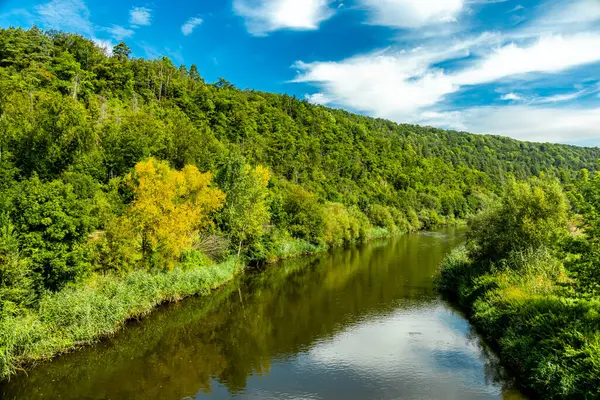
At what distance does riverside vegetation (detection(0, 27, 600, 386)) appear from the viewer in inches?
803

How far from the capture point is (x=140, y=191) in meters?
29.2

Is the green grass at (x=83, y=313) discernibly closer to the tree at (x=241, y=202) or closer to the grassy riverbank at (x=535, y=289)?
the tree at (x=241, y=202)

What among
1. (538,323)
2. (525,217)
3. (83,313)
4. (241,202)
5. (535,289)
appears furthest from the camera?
(241,202)

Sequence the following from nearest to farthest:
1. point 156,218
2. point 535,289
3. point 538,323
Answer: point 538,323 < point 535,289 < point 156,218

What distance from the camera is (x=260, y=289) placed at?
35.6 metres

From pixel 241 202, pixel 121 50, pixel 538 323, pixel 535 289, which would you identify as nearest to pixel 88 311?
pixel 241 202

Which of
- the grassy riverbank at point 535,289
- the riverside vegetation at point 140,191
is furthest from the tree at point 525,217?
the riverside vegetation at point 140,191

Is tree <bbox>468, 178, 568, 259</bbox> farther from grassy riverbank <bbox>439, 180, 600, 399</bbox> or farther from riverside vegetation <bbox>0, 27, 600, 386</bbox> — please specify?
riverside vegetation <bbox>0, 27, 600, 386</bbox>

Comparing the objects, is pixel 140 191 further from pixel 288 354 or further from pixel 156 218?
pixel 288 354

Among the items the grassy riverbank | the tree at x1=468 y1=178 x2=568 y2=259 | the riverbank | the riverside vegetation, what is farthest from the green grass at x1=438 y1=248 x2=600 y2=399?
the riverbank

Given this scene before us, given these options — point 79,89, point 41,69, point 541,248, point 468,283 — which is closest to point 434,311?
point 468,283

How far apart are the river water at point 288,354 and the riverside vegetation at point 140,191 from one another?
→ 1.91m

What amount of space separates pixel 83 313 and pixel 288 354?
1157 centimetres

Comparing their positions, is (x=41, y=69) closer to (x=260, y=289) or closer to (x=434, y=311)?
(x=260, y=289)
